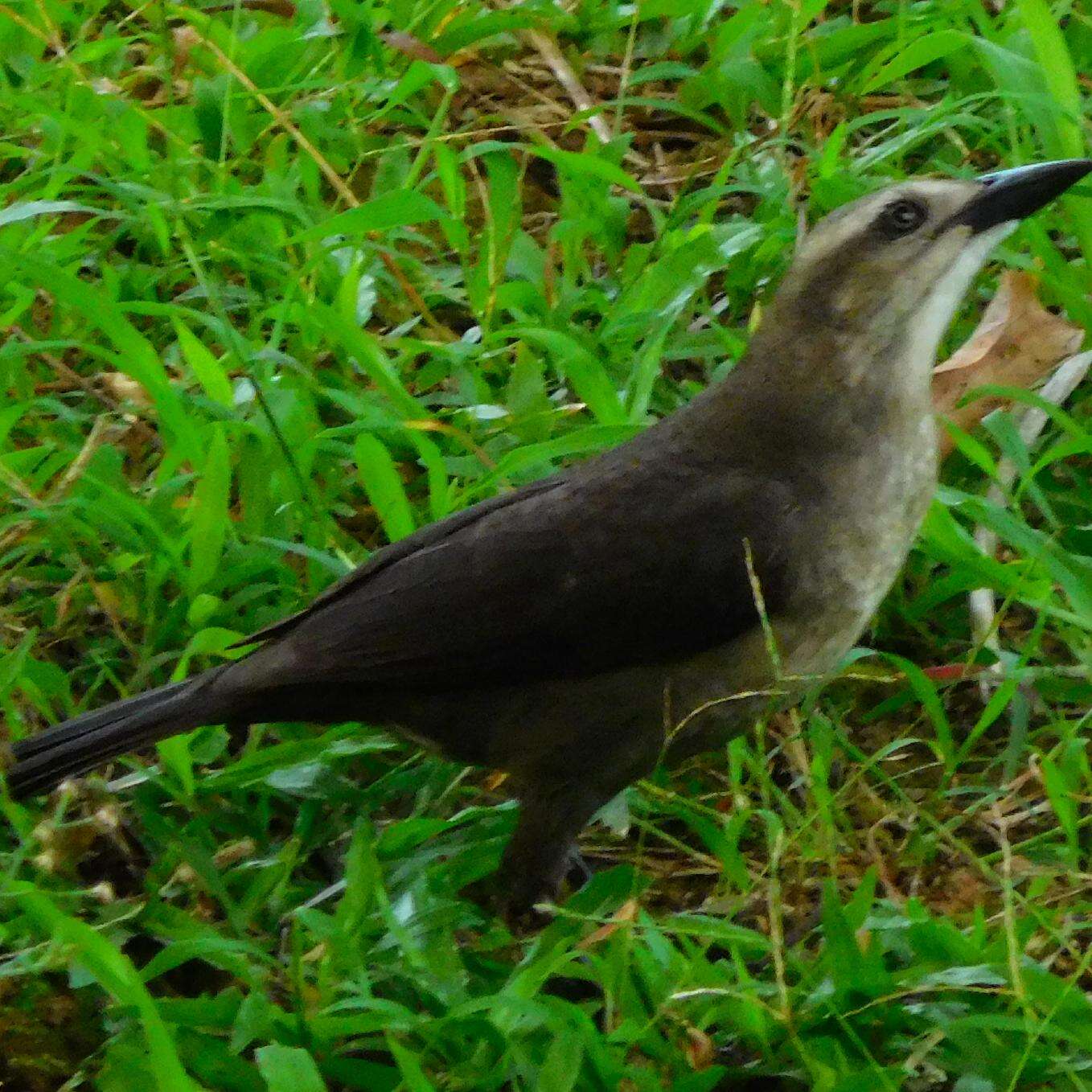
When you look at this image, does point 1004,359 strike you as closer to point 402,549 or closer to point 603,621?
point 603,621

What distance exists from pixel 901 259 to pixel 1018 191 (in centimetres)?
Answer: 33

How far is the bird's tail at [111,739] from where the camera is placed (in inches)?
138

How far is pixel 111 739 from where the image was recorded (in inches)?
138

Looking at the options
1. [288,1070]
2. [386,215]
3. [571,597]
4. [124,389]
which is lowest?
[288,1070]

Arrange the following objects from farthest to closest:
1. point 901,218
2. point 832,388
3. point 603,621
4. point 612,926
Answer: point 901,218
point 832,388
point 603,621
point 612,926

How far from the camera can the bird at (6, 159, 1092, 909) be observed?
3.44 meters

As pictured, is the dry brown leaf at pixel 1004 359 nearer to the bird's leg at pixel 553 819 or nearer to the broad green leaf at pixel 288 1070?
the bird's leg at pixel 553 819

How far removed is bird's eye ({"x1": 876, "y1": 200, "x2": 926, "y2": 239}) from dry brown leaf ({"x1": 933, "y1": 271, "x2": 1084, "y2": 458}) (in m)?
0.67

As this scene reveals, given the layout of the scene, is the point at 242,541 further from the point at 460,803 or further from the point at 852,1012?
the point at 852,1012

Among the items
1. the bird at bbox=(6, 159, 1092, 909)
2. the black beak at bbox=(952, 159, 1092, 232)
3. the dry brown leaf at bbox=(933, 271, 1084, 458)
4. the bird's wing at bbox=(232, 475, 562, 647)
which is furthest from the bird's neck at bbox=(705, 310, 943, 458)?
the dry brown leaf at bbox=(933, 271, 1084, 458)

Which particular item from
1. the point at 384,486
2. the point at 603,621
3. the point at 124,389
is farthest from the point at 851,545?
the point at 124,389

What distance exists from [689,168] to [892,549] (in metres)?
2.16

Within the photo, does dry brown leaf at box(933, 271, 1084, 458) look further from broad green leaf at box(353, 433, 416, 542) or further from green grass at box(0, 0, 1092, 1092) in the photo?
broad green leaf at box(353, 433, 416, 542)

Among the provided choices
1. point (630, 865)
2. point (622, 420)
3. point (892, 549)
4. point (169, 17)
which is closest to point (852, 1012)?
point (630, 865)
